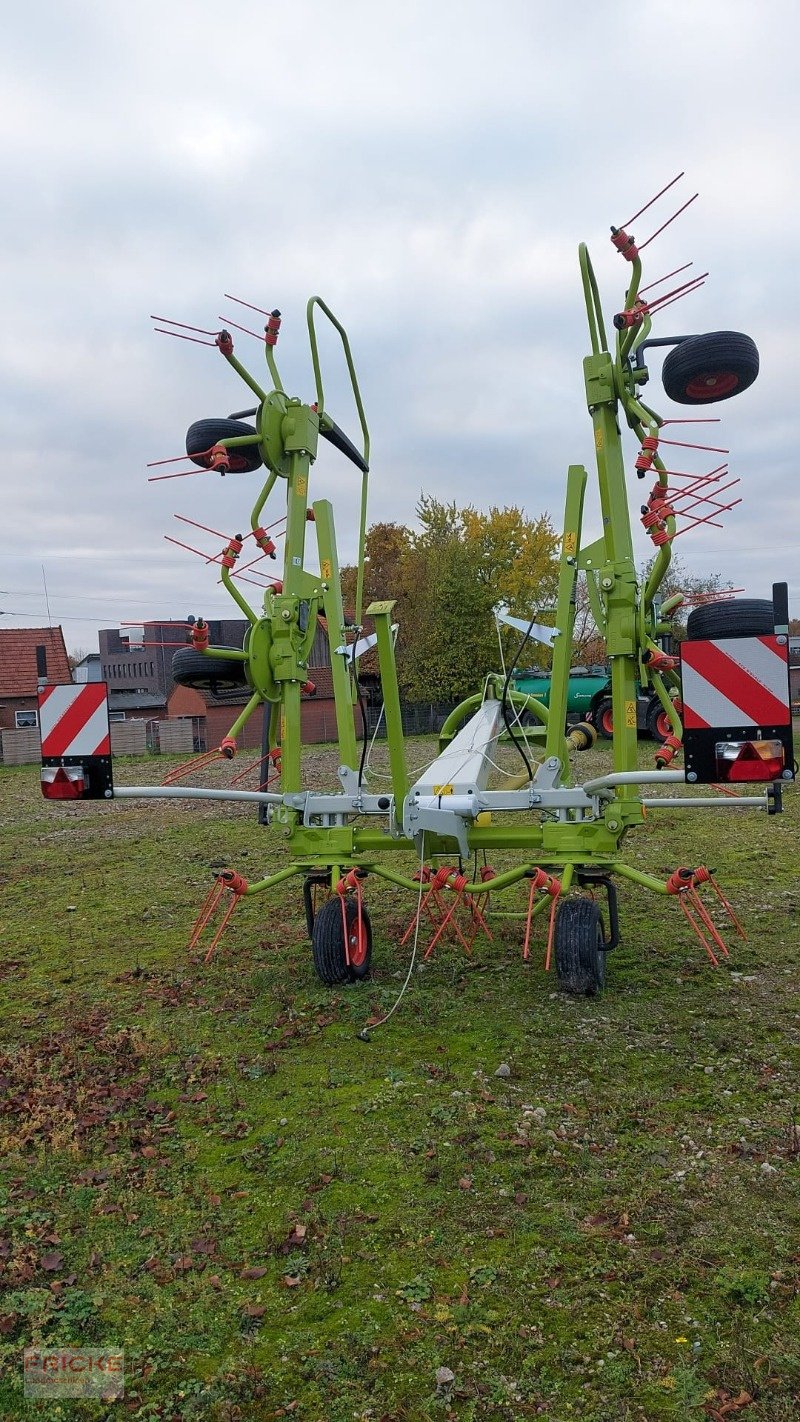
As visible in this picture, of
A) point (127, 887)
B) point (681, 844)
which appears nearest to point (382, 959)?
point (127, 887)

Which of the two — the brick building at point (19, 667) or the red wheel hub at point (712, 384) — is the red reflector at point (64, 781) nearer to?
the red wheel hub at point (712, 384)

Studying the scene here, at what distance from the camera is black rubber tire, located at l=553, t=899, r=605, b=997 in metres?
5.18

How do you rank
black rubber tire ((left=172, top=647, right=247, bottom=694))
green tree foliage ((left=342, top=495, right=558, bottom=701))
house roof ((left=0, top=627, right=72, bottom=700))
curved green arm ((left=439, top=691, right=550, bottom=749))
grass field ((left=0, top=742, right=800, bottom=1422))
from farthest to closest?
house roof ((left=0, top=627, right=72, bottom=700)), green tree foliage ((left=342, top=495, right=558, bottom=701)), curved green arm ((left=439, top=691, right=550, bottom=749)), black rubber tire ((left=172, top=647, right=247, bottom=694)), grass field ((left=0, top=742, right=800, bottom=1422))

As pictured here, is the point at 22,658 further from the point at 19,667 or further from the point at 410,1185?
the point at 410,1185

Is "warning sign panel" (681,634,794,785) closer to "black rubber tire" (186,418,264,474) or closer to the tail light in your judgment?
the tail light

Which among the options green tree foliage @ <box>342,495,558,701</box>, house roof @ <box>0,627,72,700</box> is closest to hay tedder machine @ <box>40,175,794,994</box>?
green tree foliage @ <box>342,495,558,701</box>

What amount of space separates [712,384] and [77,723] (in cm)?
395

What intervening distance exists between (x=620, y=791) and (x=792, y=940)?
5.74ft

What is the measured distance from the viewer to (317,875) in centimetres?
602

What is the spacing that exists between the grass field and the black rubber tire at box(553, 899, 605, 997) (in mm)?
174

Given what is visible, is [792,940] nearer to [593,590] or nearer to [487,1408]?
[593,590]

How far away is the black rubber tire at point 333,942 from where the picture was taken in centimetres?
557

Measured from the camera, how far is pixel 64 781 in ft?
16.7

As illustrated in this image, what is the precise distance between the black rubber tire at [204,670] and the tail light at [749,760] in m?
2.83
